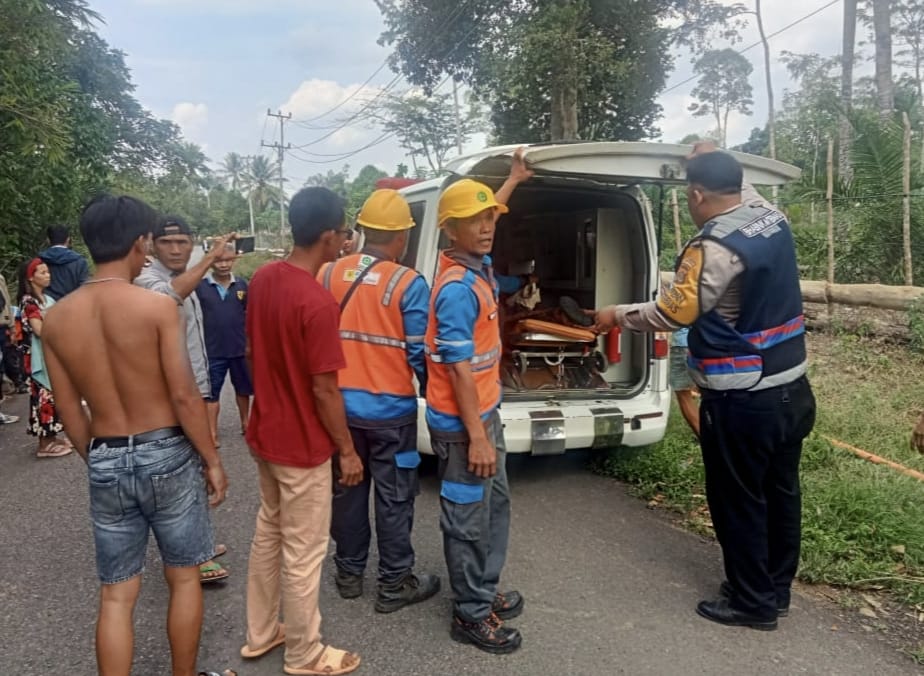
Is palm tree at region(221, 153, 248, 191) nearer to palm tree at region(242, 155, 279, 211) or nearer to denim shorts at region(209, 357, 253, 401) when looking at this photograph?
palm tree at region(242, 155, 279, 211)

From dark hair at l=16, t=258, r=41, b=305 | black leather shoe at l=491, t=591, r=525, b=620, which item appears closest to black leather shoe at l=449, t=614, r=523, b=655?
black leather shoe at l=491, t=591, r=525, b=620

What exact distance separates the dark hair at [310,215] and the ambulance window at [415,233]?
1738mm

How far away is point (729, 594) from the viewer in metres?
2.91

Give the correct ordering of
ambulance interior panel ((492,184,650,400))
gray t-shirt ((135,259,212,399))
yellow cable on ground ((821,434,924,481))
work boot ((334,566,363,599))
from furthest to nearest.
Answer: ambulance interior panel ((492,184,650,400))
yellow cable on ground ((821,434,924,481))
gray t-shirt ((135,259,212,399))
work boot ((334,566,363,599))

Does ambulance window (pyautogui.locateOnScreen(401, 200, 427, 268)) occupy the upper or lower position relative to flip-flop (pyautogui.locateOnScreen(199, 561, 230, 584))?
upper

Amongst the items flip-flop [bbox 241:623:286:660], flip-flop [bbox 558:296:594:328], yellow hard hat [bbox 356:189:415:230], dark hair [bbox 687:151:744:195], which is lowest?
flip-flop [bbox 241:623:286:660]

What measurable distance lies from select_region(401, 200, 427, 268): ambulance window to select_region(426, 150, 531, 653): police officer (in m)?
1.59

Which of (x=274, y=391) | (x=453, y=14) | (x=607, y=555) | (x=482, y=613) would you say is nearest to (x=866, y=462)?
(x=607, y=555)

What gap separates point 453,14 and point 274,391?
15091mm

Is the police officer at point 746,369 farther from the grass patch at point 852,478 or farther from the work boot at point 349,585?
the work boot at point 349,585

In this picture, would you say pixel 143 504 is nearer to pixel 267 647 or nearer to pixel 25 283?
pixel 267 647

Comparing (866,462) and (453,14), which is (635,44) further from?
(866,462)

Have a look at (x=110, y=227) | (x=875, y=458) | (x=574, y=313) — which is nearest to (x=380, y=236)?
(x=110, y=227)

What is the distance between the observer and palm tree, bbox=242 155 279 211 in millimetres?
62562
